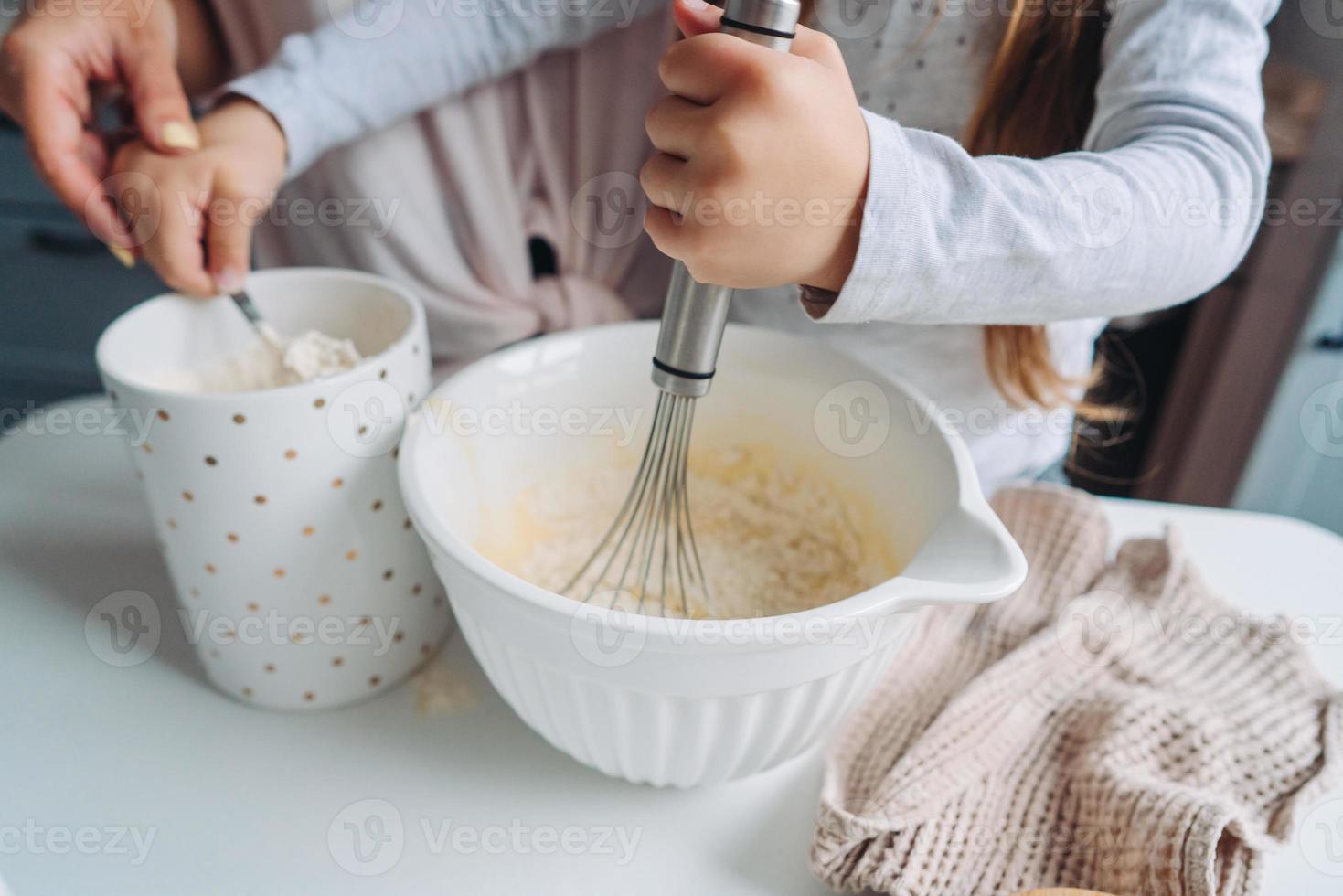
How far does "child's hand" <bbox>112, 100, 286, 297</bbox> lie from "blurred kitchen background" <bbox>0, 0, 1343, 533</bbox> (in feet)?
Result: 2.01

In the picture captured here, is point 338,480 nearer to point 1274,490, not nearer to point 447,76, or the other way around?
point 447,76

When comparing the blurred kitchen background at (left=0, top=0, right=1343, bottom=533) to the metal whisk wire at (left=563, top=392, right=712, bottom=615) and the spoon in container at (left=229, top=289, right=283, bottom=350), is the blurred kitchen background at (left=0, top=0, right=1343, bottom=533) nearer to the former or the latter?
the metal whisk wire at (left=563, top=392, right=712, bottom=615)

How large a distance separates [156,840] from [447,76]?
428mm

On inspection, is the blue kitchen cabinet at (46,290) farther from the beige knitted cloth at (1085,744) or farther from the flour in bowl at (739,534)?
the beige knitted cloth at (1085,744)

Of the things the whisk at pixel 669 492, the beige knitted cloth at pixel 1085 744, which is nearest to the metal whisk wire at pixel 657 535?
the whisk at pixel 669 492

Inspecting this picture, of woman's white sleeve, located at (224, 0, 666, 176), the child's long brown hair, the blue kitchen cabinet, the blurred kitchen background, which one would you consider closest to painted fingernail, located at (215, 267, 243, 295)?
woman's white sleeve, located at (224, 0, 666, 176)

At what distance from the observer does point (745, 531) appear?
47 cm

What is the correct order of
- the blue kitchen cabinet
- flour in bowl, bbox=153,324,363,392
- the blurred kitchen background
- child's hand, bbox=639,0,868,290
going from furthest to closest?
the blue kitchen cabinet, the blurred kitchen background, flour in bowl, bbox=153,324,363,392, child's hand, bbox=639,0,868,290

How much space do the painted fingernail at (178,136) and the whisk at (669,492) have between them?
0.26 meters

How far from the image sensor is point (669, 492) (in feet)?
1.52

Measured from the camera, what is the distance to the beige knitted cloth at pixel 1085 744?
33 cm

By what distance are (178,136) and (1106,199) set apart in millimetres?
427

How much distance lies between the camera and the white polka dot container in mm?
352

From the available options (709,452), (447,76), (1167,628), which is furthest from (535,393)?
(1167,628)
